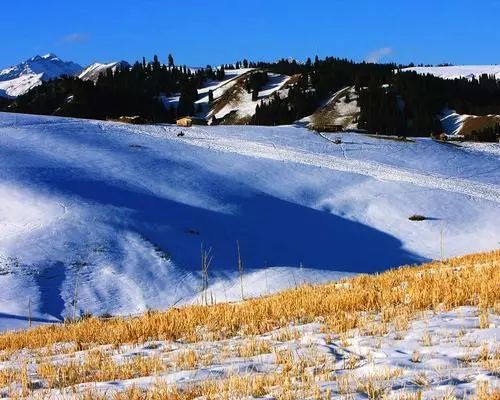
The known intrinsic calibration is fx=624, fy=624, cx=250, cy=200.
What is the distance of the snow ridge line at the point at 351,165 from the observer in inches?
1826

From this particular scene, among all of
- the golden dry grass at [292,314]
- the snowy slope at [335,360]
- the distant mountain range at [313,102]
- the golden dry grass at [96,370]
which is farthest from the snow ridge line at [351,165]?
the distant mountain range at [313,102]

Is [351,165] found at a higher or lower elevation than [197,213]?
higher

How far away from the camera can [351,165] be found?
51.9 m

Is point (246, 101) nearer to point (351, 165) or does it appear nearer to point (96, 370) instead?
point (351, 165)

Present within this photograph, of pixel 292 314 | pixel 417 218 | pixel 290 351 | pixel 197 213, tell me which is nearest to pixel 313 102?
pixel 417 218

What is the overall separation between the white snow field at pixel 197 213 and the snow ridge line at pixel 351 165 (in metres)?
0.20

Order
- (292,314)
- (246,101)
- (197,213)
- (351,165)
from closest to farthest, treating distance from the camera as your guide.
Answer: (292,314)
(197,213)
(351,165)
(246,101)

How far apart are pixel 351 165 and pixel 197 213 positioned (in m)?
20.0

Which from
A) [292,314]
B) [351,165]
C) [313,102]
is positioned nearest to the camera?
[292,314]

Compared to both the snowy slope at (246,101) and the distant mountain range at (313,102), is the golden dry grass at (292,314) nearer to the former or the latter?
the distant mountain range at (313,102)

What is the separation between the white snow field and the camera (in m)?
26.2

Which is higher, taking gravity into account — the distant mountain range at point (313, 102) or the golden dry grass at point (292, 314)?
the distant mountain range at point (313, 102)

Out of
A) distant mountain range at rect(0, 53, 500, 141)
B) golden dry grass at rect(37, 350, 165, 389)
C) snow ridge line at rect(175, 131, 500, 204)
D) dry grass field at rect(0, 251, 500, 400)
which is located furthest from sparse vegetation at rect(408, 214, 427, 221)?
distant mountain range at rect(0, 53, 500, 141)

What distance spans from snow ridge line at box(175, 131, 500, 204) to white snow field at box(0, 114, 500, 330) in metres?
0.20
